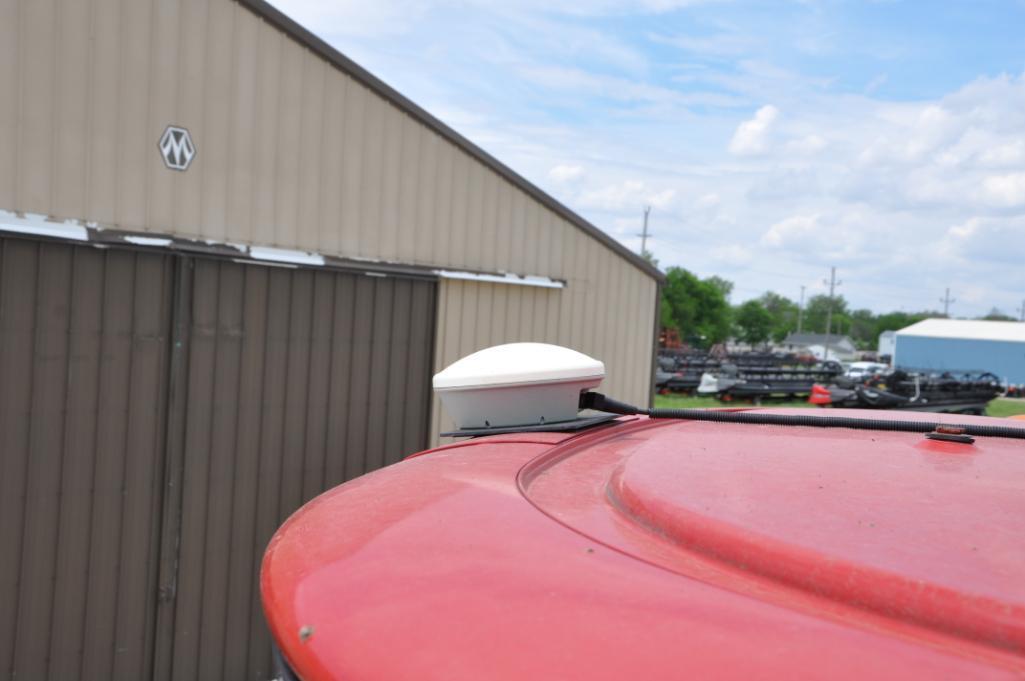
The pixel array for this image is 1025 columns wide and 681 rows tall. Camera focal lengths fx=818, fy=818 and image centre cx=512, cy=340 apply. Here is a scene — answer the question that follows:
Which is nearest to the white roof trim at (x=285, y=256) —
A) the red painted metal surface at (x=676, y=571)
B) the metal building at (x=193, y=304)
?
Answer: the metal building at (x=193, y=304)

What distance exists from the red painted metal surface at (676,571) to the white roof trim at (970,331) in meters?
62.9

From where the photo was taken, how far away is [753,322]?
86.6 meters

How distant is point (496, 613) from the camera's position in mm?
1257

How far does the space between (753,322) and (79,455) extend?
86.7 m

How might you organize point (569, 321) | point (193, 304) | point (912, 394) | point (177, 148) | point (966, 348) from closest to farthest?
1. point (177, 148)
2. point (193, 304)
3. point (569, 321)
4. point (912, 394)
5. point (966, 348)

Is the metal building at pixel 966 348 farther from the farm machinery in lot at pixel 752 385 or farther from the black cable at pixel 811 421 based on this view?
the black cable at pixel 811 421

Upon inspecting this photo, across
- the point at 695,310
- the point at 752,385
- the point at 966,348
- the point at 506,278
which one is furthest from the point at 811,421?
the point at 695,310

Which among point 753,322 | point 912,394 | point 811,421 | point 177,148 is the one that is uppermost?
point 753,322

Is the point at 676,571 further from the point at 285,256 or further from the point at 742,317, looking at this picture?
the point at 742,317

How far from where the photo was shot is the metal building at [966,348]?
54688 mm

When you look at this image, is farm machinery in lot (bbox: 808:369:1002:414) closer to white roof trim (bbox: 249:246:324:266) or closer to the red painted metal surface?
white roof trim (bbox: 249:246:324:266)

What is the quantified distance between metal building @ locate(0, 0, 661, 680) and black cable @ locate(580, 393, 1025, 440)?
10.4 ft

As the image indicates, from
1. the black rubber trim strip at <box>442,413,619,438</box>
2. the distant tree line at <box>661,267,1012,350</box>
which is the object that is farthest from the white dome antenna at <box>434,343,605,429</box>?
the distant tree line at <box>661,267,1012,350</box>

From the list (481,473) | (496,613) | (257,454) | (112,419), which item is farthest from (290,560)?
(257,454)
